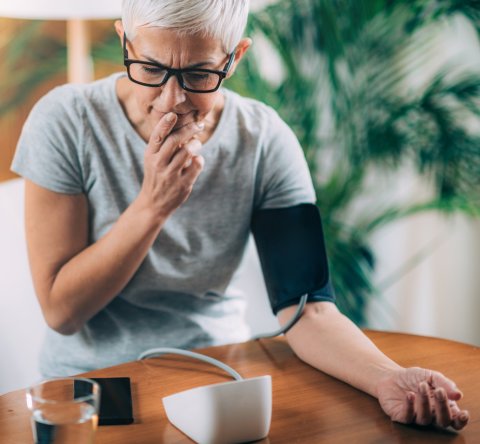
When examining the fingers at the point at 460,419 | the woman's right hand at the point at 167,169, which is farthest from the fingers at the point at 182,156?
the fingers at the point at 460,419

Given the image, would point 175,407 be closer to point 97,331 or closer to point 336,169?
point 97,331

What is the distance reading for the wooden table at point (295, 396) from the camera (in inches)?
33.6

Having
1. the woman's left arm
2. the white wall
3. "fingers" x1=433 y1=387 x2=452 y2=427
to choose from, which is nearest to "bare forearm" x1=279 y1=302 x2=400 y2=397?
the woman's left arm

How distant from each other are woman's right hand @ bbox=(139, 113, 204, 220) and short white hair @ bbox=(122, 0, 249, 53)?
15 cm

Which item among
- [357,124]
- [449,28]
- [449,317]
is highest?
[449,28]

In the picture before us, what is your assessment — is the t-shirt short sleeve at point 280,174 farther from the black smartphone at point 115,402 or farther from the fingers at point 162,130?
the black smartphone at point 115,402

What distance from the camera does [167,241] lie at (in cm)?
129

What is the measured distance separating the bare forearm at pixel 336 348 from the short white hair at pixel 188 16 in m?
0.44

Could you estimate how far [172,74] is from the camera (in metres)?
1.07

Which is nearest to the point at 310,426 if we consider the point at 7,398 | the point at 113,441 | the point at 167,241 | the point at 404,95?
the point at 113,441

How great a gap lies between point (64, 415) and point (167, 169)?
1.62 feet

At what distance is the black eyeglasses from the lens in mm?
1073

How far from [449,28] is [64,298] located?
5.45 feet

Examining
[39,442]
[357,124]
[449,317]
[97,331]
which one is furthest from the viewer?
[449,317]
